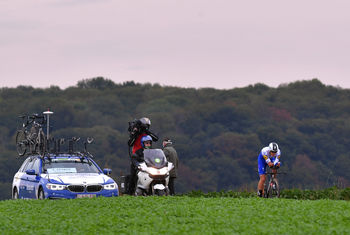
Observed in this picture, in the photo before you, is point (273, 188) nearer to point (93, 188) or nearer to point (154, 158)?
point (154, 158)

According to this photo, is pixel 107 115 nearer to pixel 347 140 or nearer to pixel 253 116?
pixel 253 116

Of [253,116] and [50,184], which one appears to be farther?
[253,116]

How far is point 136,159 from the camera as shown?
22406 millimetres

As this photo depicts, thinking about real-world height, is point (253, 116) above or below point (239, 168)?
above

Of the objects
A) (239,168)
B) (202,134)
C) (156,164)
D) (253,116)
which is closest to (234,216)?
(156,164)

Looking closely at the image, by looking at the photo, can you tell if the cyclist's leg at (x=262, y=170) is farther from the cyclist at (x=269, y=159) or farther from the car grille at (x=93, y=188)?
the car grille at (x=93, y=188)

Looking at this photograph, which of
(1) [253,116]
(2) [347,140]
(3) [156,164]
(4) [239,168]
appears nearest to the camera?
(3) [156,164]

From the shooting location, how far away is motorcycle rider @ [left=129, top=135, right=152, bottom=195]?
22072 mm

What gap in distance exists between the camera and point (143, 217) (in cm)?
1563

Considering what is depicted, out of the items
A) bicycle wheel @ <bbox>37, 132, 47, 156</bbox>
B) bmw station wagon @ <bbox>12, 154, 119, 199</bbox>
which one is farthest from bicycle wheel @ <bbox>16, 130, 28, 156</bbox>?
bmw station wagon @ <bbox>12, 154, 119, 199</bbox>

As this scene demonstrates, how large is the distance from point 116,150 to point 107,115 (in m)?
22.5

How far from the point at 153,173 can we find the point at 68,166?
314 cm

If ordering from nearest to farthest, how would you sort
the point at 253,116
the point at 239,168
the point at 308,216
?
1. the point at 308,216
2. the point at 239,168
3. the point at 253,116

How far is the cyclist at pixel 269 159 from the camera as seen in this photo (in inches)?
867
